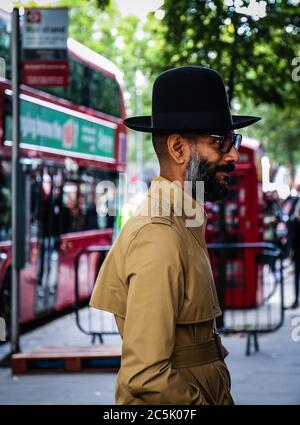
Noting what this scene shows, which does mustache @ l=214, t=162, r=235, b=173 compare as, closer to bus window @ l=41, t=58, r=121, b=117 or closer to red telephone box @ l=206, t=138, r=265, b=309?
bus window @ l=41, t=58, r=121, b=117

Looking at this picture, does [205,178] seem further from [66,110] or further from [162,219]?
[66,110]

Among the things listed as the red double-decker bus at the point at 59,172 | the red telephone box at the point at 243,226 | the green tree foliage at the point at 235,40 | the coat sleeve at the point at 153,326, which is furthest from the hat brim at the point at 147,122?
the red telephone box at the point at 243,226

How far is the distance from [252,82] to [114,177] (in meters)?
5.52

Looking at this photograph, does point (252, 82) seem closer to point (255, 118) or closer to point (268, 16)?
point (268, 16)

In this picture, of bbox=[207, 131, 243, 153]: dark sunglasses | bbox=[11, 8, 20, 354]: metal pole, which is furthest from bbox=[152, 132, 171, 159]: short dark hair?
bbox=[11, 8, 20, 354]: metal pole

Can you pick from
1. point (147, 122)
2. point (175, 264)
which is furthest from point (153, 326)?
point (147, 122)

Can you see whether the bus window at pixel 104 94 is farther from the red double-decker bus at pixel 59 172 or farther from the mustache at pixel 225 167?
the mustache at pixel 225 167

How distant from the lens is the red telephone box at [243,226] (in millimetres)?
12508

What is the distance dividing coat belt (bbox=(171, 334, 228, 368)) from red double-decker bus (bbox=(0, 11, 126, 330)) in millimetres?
8042

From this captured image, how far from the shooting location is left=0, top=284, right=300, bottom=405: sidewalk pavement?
7.26 m

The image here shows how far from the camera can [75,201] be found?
1363cm

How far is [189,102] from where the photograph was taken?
2516mm

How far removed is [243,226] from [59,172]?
8.95ft
